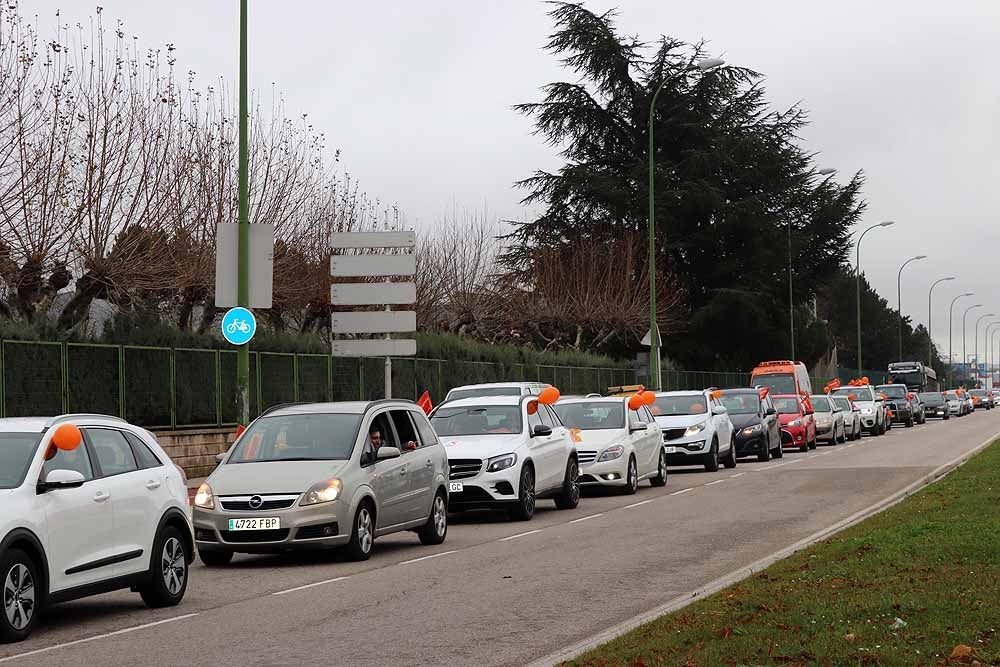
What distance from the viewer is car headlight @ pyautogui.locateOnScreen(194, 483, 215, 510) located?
15258 mm

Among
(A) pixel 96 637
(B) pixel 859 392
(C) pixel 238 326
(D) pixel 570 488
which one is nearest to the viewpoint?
(A) pixel 96 637

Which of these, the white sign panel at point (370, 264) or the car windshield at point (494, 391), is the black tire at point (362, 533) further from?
the white sign panel at point (370, 264)

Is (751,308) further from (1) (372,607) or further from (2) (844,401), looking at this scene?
(1) (372,607)

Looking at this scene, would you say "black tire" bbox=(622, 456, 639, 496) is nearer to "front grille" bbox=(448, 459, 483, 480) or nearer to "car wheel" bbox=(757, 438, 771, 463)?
"front grille" bbox=(448, 459, 483, 480)

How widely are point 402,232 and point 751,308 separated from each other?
112 feet

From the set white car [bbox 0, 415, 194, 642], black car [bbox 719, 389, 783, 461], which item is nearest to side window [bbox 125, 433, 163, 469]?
white car [bbox 0, 415, 194, 642]

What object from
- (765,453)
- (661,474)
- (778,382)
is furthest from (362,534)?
(778,382)

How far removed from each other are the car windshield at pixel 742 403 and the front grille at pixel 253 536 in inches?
991

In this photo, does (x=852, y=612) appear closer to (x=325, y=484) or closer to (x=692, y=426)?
(x=325, y=484)

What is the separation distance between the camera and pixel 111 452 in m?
12.0

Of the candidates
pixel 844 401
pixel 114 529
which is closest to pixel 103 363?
pixel 114 529

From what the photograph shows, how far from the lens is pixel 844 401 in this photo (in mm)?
54250

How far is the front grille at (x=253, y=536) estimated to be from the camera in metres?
15.0

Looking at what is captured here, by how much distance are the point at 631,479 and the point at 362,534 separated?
11.3m
